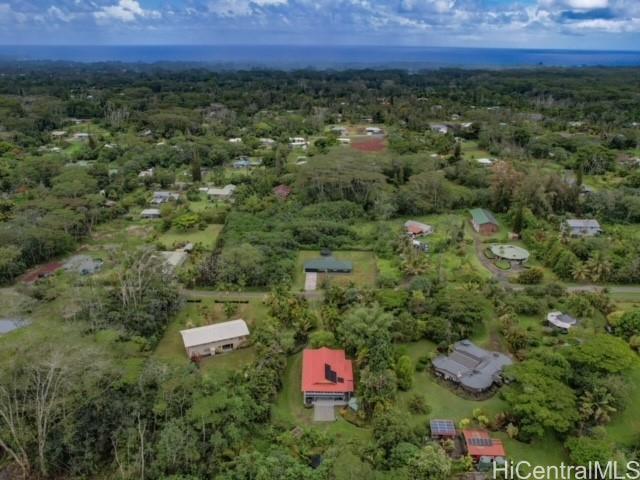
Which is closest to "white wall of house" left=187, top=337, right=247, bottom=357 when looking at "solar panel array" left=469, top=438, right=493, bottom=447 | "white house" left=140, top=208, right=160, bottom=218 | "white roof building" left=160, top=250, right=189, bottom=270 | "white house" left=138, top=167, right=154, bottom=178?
"white roof building" left=160, top=250, right=189, bottom=270

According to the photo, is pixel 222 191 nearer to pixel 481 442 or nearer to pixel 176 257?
pixel 176 257

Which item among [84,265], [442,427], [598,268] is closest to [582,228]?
[598,268]

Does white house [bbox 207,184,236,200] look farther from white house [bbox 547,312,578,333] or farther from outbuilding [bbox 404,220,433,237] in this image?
white house [bbox 547,312,578,333]

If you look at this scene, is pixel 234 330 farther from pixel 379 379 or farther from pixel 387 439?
pixel 387 439

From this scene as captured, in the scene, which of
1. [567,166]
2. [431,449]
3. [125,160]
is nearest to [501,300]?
[431,449]

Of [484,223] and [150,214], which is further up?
[484,223]

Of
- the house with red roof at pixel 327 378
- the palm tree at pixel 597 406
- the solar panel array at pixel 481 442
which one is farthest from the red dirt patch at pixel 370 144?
the solar panel array at pixel 481 442

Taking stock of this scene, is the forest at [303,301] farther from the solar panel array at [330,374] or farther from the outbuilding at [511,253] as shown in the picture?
the solar panel array at [330,374]
